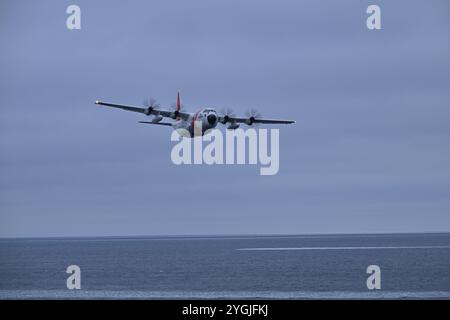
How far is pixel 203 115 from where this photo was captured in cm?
5734

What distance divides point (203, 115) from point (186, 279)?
30661 mm

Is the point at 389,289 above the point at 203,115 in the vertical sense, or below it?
below
